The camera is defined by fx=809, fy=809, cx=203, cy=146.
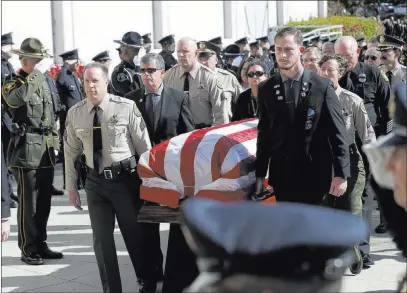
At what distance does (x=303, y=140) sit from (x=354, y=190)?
1.34 meters

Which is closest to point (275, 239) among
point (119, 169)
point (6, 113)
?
point (119, 169)

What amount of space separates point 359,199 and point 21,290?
2.77 m

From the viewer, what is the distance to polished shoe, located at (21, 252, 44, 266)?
23.5ft

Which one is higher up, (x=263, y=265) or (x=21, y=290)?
(x=263, y=265)

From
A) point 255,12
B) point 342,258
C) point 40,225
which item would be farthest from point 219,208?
point 255,12

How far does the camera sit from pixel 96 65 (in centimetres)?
595

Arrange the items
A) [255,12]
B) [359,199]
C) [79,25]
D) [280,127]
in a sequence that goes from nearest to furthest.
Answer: [280,127] → [359,199] → [79,25] → [255,12]

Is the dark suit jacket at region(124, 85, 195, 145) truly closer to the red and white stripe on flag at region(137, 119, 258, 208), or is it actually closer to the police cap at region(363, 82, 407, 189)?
the red and white stripe on flag at region(137, 119, 258, 208)

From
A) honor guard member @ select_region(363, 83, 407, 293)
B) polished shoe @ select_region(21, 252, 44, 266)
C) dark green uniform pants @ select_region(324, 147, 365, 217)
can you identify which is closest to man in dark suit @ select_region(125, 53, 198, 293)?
dark green uniform pants @ select_region(324, 147, 365, 217)

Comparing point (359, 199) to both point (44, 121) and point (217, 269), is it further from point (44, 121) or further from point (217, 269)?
point (217, 269)

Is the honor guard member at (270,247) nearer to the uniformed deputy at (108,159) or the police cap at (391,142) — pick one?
the police cap at (391,142)

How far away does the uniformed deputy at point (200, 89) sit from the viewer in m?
7.37

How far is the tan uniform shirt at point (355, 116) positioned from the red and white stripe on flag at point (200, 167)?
985 mm

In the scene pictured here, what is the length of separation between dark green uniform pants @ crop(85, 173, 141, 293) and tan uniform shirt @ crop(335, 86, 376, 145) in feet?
5.48
